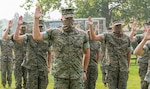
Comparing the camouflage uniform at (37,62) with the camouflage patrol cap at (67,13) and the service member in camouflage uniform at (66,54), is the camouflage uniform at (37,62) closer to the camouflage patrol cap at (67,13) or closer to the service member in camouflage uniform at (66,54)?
the service member in camouflage uniform at (66,54)

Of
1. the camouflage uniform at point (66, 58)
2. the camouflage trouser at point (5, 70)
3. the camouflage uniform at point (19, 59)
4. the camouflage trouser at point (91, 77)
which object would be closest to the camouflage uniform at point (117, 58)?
the camouflage trouser at point (91, 77)

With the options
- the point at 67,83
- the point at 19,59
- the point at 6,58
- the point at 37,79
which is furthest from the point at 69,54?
the point at 6,58

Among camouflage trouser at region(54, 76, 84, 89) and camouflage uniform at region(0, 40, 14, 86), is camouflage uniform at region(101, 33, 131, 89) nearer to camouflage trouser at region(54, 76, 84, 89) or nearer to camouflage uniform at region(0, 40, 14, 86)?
camouflage trouser at region(54, 76, 84, 89)

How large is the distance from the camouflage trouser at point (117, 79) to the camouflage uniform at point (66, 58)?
2.37 m

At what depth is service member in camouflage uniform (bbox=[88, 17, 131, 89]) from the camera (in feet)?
31.8

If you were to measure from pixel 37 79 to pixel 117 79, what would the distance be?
5.89ft

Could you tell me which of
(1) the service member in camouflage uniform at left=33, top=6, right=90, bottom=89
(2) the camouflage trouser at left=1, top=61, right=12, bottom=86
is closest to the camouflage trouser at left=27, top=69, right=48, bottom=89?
(1) the service member in camouflage uniform at left=33, top=6, right=90, bottom=89

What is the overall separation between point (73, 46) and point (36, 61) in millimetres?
2494

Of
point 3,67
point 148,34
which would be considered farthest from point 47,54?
point 3,67

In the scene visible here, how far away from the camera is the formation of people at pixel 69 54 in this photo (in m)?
7.47

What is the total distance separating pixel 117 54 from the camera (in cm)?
976

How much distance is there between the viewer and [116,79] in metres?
9.85

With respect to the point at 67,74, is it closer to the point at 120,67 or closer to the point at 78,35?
the point at 78,35

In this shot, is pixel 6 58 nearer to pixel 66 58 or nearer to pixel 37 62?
pixel 37 62
